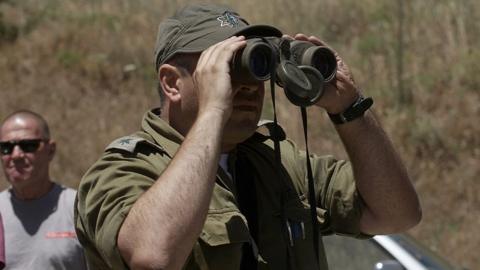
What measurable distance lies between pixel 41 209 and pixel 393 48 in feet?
25.2

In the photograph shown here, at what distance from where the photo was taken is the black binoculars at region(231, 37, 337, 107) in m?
2.88

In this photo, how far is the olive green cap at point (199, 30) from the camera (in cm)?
303

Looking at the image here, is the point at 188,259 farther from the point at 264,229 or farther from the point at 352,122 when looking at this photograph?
the point at 352,122

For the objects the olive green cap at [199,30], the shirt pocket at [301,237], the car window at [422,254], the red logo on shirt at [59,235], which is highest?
the olive green cap at [199,30]

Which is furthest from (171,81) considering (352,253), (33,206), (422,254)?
(33,206)

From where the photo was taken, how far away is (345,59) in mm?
12797

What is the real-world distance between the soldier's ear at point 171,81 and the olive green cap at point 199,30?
4 centimetres

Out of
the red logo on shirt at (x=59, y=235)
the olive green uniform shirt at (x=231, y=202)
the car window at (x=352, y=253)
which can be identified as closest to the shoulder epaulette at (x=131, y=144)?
the olive green uniform shirt at (x=231, y=202)

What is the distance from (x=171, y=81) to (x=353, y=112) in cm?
53

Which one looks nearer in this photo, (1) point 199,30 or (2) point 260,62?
(2) point 260,62

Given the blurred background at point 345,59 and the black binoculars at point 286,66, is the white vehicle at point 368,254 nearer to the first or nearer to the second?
the black binoculars at point 286,66

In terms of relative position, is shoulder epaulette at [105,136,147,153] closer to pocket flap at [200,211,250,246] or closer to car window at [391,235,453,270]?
pocket flap at [200,211,250,246]

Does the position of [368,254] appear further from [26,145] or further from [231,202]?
[231,202]

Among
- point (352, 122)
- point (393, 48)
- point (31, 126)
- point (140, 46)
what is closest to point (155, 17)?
point (140, 46)
